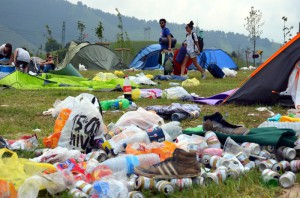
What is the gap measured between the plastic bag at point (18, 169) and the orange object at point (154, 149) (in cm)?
70

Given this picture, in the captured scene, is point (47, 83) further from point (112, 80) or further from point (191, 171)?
point (191, 171)

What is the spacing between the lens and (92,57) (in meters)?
23.2

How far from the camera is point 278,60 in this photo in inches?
257

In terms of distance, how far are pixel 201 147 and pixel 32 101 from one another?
4.70 meters

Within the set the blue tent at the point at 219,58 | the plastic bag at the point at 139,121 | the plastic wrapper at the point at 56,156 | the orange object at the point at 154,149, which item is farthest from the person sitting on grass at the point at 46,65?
the orange object at the point at 154,149

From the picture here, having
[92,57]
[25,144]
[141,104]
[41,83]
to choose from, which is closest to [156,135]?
[25,144]

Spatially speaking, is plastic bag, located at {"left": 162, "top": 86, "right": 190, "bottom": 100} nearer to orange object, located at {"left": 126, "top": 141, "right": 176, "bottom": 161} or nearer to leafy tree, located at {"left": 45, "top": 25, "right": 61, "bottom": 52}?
orange object, located at {"left": 126, "top": 141, "right": 176, "bottom": 161}

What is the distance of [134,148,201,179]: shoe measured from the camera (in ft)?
8.46


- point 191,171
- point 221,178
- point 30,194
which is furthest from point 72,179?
point 221,178

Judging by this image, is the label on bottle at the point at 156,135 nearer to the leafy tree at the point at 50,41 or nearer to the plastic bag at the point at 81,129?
the plastic bag at the point at 81,129

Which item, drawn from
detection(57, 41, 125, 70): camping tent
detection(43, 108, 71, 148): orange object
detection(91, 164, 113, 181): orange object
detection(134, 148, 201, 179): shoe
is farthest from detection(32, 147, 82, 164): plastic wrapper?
detection(57, 41, 125, 70): camping tent

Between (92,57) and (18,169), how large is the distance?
68.5 ft

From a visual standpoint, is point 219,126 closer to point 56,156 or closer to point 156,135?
point 156,135

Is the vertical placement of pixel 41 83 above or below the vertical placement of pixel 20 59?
below
